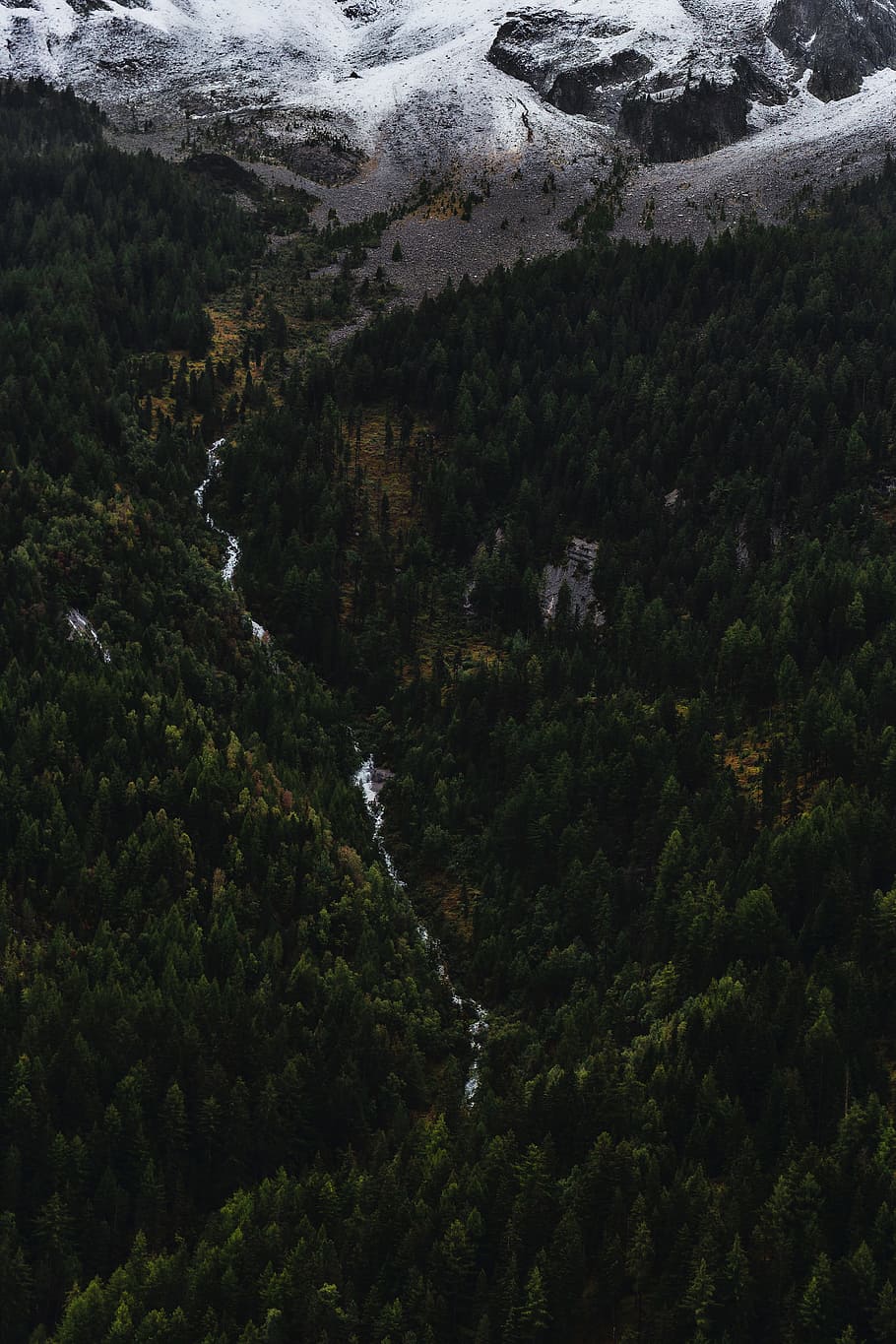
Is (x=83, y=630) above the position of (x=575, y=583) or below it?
below

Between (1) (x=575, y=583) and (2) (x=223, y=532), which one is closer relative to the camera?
(1) (x=575, y=583)

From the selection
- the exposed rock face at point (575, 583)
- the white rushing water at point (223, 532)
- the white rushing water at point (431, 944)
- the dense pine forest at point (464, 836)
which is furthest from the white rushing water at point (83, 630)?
the exposed rock face at point (575, 583)

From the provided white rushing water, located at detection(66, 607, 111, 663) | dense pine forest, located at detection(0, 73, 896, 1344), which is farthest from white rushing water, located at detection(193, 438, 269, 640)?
white rushing water, located at detection(66, 607, 111, 663)

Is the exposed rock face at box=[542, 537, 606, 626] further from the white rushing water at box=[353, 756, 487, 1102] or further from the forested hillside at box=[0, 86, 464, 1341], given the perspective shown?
the forested hillside at box=[0, 86, 464, 1341]

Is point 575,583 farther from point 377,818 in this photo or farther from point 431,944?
point 431,944

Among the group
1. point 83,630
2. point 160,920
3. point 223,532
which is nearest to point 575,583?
point 223,532

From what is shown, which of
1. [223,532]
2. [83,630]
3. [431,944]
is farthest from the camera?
[223,532]
